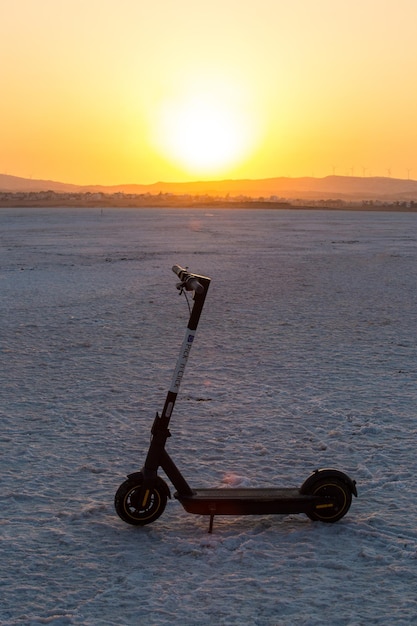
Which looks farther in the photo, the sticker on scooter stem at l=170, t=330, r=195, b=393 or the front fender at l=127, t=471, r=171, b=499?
the front fender at l=127, t=471, r=171, b=499

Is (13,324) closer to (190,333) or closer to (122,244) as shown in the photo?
(190,333)

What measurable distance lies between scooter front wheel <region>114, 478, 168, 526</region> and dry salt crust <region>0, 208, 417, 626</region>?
8cm

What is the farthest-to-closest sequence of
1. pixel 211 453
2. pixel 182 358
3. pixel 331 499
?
pixel 211 453 → pixel 331 499 → pixel 182 358

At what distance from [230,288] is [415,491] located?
10987 mm

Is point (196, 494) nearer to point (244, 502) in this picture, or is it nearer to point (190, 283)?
point (244, 502)

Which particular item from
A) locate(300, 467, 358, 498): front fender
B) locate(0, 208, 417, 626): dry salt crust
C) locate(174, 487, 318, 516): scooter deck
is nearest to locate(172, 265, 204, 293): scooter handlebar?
locate(174, 487, 318, 516): scooter deck

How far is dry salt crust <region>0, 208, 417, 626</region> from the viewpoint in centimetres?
362

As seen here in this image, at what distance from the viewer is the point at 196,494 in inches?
169

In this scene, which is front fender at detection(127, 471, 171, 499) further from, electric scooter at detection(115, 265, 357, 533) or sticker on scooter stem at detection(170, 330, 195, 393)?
sticker on scooter stem at detection(170, 330, 195, 393)

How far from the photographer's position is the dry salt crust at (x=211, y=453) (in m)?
3.62

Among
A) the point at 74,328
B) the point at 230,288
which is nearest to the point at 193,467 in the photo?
the point at 74,328

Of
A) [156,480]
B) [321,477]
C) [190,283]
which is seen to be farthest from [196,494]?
[190,283]

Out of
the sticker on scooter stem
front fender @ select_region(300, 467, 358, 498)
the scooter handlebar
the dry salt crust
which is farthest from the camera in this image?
front fender @ select_region(300, 467, 358, 498)

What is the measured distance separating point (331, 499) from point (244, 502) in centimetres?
54
